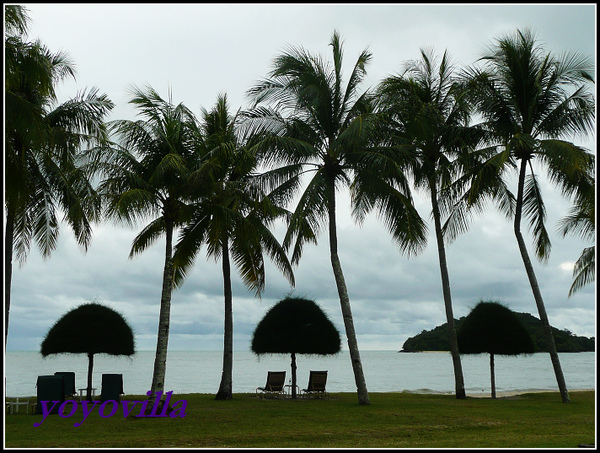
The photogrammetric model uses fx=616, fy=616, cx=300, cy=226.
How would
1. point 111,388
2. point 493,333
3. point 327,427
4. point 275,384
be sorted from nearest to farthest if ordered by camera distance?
point 327,427 < point 111,388 < point 275,384 < point 493,333

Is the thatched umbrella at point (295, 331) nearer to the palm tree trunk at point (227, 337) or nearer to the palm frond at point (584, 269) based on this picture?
the palm tree trunk at point (227, 337)

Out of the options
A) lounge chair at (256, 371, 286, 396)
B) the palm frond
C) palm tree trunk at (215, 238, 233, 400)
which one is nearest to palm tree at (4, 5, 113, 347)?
palm tree trunk at (215, 238, 233, 400)

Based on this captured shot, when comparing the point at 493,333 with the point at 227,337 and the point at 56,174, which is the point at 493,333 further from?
the point at 56,174

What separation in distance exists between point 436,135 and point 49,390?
1463 centimetres

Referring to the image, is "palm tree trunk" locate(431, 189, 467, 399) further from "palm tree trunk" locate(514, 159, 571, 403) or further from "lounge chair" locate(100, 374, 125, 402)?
"lounge chair" locate(100, 374, 125, 402)

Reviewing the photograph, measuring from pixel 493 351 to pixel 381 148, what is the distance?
9.17m

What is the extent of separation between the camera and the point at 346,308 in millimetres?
19141

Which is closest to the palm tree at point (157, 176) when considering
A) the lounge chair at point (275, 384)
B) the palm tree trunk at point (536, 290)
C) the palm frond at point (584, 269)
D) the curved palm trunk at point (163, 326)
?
the curved palm trunk at point (163, 326)

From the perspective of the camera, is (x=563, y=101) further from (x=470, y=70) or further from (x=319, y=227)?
(x=319, y=227)

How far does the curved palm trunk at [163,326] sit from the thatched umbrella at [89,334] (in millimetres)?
4493

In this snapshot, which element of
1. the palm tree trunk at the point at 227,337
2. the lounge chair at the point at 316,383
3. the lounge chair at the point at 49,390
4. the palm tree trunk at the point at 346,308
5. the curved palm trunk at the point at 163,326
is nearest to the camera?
the curved palm trunk at the point at 163,326

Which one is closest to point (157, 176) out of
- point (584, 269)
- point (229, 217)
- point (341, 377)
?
point (229, 217)

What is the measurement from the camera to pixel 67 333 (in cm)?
2008

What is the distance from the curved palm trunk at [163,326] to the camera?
15.9 meters
